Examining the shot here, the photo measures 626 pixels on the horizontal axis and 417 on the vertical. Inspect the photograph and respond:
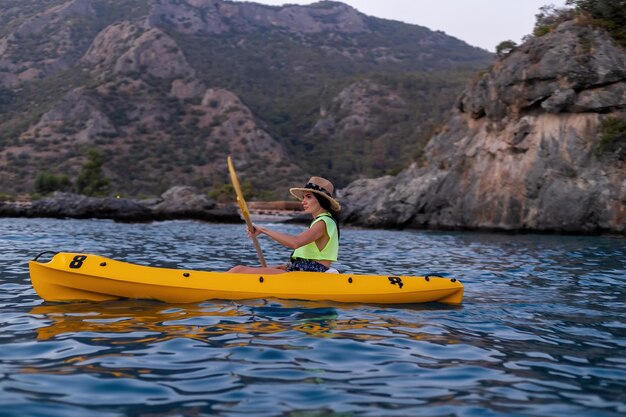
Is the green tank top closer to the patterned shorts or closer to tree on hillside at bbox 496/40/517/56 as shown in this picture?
the patterned shorts

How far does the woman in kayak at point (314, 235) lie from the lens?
27.2 ft

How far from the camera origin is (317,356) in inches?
221

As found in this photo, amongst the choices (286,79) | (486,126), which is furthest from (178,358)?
(286,79)

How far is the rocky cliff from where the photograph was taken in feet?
93.5

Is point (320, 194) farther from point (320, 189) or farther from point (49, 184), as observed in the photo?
point (49, 184)

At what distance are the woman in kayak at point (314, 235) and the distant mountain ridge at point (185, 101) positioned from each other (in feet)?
142

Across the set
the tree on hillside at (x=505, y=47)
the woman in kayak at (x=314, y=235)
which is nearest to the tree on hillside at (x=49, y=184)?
the tree on hillside at (x=505, y=47)

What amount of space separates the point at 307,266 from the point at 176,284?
1.74 meters

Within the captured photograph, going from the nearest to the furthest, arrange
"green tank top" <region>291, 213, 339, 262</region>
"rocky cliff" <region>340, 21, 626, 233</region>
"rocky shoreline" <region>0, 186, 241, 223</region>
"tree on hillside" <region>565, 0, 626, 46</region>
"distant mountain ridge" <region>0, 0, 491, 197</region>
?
1. "green tank top" <region>291, 213, 339, 262</region>
2. "rocky cliff" <region>340, 21, 626, 233</region>
3. "tree on hillside" <region>565, 0, 626, 46</region>
4. "rocky shoreline" <region>0, 186, 241, 223</region>
5. "distant mountain ridge" <region>0, 0, 491, 197</region>

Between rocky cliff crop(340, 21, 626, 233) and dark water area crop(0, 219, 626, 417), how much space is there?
783 inches

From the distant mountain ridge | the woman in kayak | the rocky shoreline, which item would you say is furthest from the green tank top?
the distant mountain ridge

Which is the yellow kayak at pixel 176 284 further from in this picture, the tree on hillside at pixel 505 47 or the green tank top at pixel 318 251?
the tree on hillside at pixel 505 47

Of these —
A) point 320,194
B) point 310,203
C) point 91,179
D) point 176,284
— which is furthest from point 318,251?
point 91,179

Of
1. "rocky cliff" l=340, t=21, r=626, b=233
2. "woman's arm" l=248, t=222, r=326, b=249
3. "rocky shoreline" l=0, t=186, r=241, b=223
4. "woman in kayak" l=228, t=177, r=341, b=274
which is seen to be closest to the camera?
"woman's arm" l=248, t=222, r=326, b=249
